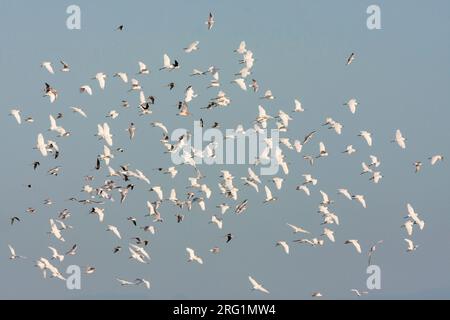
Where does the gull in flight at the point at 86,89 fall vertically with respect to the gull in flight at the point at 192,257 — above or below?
above

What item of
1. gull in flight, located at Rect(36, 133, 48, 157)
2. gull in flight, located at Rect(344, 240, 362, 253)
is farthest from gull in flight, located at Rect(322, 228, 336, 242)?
gull in flight, located at Rect(36, 133, 48, 157)

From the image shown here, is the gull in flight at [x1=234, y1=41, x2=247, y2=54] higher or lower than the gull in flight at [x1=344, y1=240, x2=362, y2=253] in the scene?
higher

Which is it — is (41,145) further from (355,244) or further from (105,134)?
(355,244)

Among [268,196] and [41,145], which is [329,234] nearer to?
[268,196]

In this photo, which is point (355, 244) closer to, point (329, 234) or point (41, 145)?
point (329, 234)

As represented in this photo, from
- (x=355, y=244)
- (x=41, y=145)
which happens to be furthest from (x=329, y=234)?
(x=41, y=145)

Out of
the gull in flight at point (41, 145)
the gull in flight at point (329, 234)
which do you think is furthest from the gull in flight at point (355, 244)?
the gull in flight at point (41, 145)

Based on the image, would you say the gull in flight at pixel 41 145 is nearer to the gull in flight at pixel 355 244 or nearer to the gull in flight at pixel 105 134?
the gull in flight at pixel 105 134

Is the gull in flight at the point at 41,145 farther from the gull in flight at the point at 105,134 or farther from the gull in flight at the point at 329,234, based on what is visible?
the gull in flight at the point at 329,234

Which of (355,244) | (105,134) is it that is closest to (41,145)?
(105,134)

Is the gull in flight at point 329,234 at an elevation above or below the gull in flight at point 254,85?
below

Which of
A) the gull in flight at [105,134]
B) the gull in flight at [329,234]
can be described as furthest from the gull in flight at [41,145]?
the gull in flight at [329,234]

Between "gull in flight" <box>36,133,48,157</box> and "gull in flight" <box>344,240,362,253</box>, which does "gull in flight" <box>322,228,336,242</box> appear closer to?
"gull in flight" <box>344,240,362,253</box>
